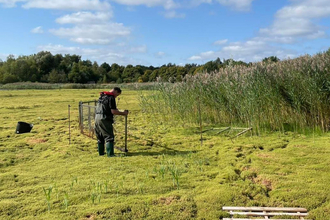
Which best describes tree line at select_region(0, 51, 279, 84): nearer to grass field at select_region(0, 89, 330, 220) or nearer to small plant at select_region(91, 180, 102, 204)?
grass field at select_region(0, 89, 330, 220)

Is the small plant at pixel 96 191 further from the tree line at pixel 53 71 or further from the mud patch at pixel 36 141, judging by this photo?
the tree line at pixel 53 71

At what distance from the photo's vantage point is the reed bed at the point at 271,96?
23.0 ft

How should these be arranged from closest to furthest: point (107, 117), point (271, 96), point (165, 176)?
point (165, 176) → point (107, 117) → point (271, 96)

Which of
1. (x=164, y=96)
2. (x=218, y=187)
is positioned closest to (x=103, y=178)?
(x=218, y=187)

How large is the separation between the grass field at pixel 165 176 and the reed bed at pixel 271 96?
24.4 inches

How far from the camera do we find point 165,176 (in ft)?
15.2

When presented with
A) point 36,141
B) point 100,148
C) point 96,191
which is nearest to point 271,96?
point 100,148

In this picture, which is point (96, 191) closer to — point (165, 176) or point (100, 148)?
point (165, 176)

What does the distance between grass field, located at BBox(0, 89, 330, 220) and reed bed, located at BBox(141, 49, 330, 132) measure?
62 centimetres

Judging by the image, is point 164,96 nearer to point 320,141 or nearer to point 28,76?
point 320,141

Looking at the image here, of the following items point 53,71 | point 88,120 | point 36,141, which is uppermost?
point 53,71

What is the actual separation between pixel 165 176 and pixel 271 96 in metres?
3.87

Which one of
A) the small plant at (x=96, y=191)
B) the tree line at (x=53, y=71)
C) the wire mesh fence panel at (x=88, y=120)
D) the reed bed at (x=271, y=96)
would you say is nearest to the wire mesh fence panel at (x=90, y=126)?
the wire mesh fence panel at (x=88, y=120)

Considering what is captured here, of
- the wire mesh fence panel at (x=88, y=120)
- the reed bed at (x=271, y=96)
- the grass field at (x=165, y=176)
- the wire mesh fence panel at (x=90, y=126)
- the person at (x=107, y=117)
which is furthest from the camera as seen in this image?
the wire mesh fence panel at (x=88, y=120)
